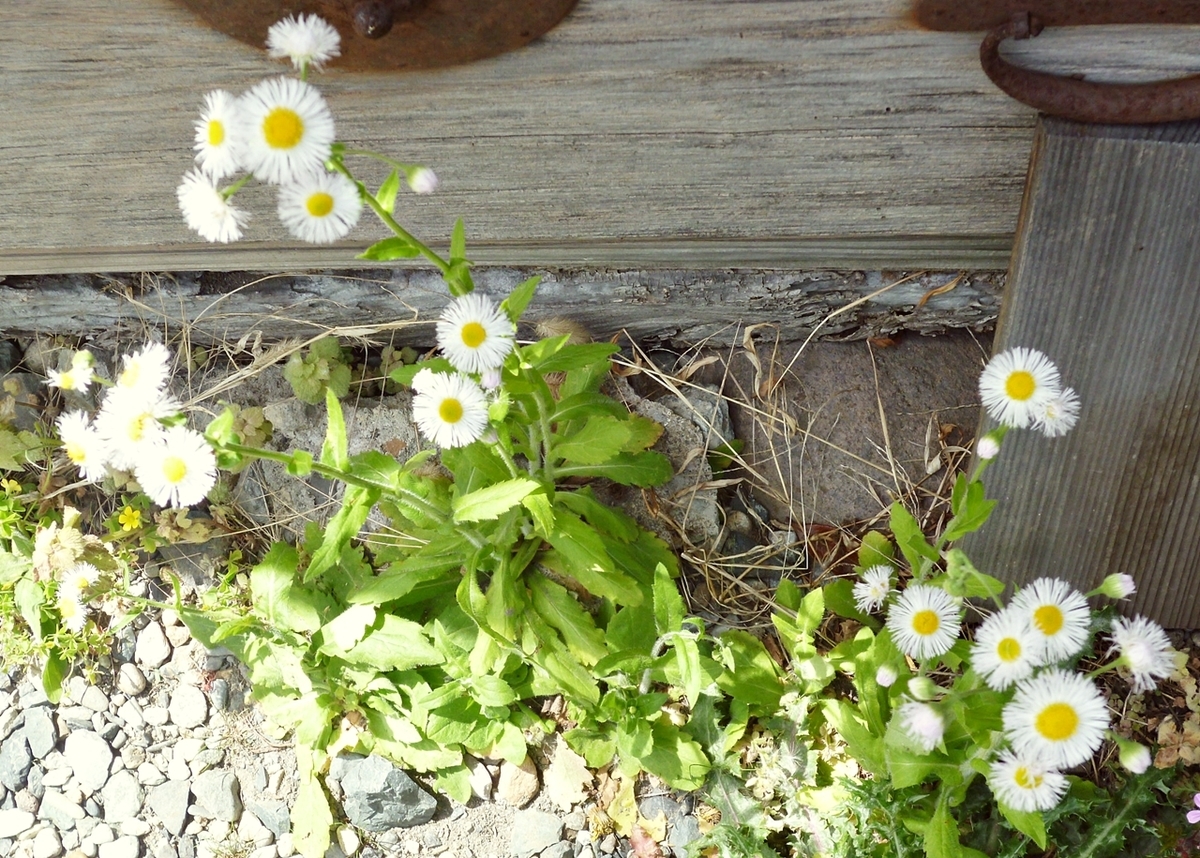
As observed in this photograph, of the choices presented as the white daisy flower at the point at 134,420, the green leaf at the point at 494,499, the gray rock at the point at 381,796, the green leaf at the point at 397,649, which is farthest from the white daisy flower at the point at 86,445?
the gray rock at the point at 381,796

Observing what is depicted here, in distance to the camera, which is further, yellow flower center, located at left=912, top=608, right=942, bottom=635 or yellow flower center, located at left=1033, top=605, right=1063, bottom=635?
yellow flower center, located at left=912, top=608, right=942, bottom=635

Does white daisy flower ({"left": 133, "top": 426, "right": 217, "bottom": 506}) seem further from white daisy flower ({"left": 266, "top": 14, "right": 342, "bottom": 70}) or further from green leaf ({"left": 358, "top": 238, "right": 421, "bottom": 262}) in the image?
white daisy flower ({"left": 266, "top": 14, "right": 342, "bottom": 70})

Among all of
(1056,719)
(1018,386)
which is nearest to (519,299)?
(1018,386)

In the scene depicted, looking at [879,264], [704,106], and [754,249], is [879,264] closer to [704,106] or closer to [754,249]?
[754,249]

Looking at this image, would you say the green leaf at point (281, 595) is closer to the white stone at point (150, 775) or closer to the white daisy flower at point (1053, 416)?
the white stone at point (150, 775)

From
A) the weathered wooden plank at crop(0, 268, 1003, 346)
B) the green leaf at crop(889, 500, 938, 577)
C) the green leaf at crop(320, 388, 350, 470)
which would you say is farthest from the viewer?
the weathered wooden plank at crop(0, 268, 1003, 346)

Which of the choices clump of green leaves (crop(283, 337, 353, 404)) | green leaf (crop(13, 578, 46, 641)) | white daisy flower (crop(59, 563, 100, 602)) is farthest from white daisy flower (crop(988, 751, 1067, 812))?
green leaf (crop(13, 578, 46, 641))
